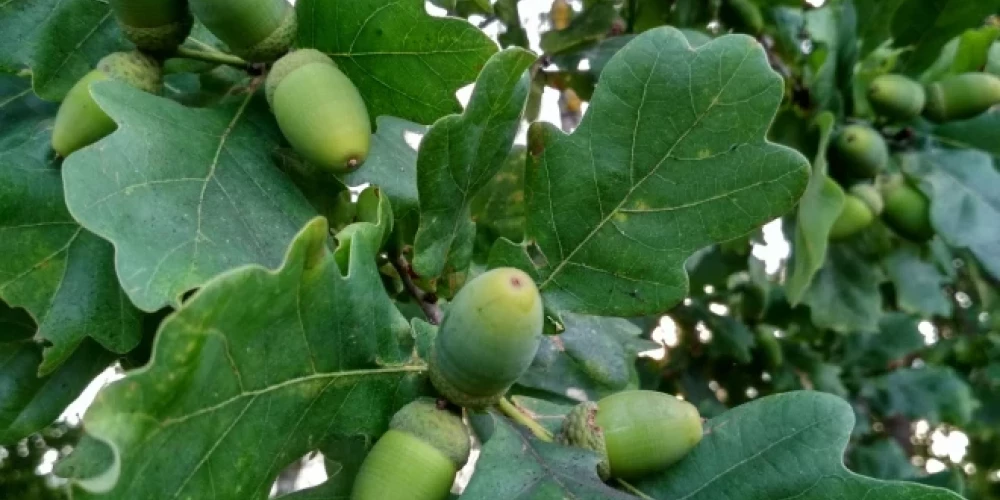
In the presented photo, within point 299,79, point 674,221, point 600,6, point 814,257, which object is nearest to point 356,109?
point 299,79

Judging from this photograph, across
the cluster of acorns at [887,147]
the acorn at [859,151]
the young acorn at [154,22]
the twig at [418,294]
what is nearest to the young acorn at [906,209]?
the cluster of acorns at [887,147]

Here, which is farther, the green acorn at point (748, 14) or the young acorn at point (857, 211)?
the green acorn at point (748, 14)

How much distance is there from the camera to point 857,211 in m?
2.40

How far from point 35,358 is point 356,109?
0.69m

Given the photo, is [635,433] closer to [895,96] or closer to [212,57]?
[212,57]

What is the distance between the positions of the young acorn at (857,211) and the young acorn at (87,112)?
5.76 ft

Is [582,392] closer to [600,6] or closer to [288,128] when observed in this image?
[288,128]

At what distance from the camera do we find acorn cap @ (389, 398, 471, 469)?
0.99 meters

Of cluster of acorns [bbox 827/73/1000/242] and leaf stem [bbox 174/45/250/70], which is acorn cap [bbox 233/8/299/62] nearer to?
leaf stem [bbox 174/45/250/70]

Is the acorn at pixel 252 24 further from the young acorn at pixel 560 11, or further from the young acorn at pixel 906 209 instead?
the young acorn at pixel 560 11

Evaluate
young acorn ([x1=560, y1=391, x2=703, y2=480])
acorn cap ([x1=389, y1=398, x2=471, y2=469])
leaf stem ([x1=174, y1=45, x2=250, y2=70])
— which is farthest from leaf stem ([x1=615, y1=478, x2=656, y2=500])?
leaf stem ([x1=174, y1=45, x2=250, y2=70])

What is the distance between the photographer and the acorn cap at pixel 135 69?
4.05 ft

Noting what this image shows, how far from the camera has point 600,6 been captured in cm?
245

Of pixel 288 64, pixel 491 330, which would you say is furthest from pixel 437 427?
pixel 288 64
